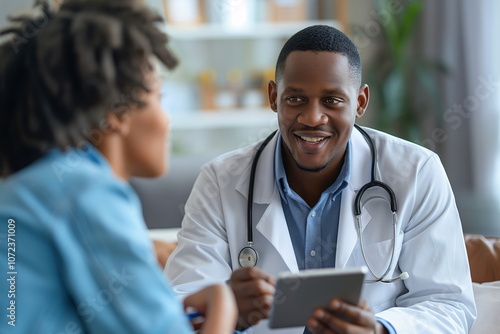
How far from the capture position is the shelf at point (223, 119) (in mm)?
3854

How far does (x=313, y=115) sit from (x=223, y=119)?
94.0 inches

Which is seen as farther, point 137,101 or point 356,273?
point 356,273

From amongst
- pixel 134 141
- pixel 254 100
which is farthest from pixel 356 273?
pixel 254 100

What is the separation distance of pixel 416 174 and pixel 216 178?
49 cm

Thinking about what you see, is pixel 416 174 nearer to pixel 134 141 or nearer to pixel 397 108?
pixel 134 141

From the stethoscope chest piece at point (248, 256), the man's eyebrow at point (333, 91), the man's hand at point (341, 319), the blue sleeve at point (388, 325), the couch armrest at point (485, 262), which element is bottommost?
the couch armrest at point (485, 262)

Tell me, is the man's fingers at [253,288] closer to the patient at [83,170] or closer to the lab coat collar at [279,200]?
the patient at [83,170]

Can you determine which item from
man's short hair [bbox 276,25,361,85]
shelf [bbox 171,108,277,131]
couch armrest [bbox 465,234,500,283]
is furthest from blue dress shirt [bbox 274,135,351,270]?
shelf [bbox 171,108,277,131]

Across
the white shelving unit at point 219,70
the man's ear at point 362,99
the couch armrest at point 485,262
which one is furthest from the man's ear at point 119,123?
the white shelving unit at point 219,70

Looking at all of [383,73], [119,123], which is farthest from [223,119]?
[119,123]

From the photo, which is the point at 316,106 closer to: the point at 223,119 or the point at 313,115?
the point at 313,115

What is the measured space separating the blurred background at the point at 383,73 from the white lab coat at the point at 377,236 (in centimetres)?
198

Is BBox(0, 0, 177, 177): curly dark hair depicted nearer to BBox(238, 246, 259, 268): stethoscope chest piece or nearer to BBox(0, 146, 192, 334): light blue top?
BBox(0, 146, 192, 334): light blue top

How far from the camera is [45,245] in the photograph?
82 centimetres
